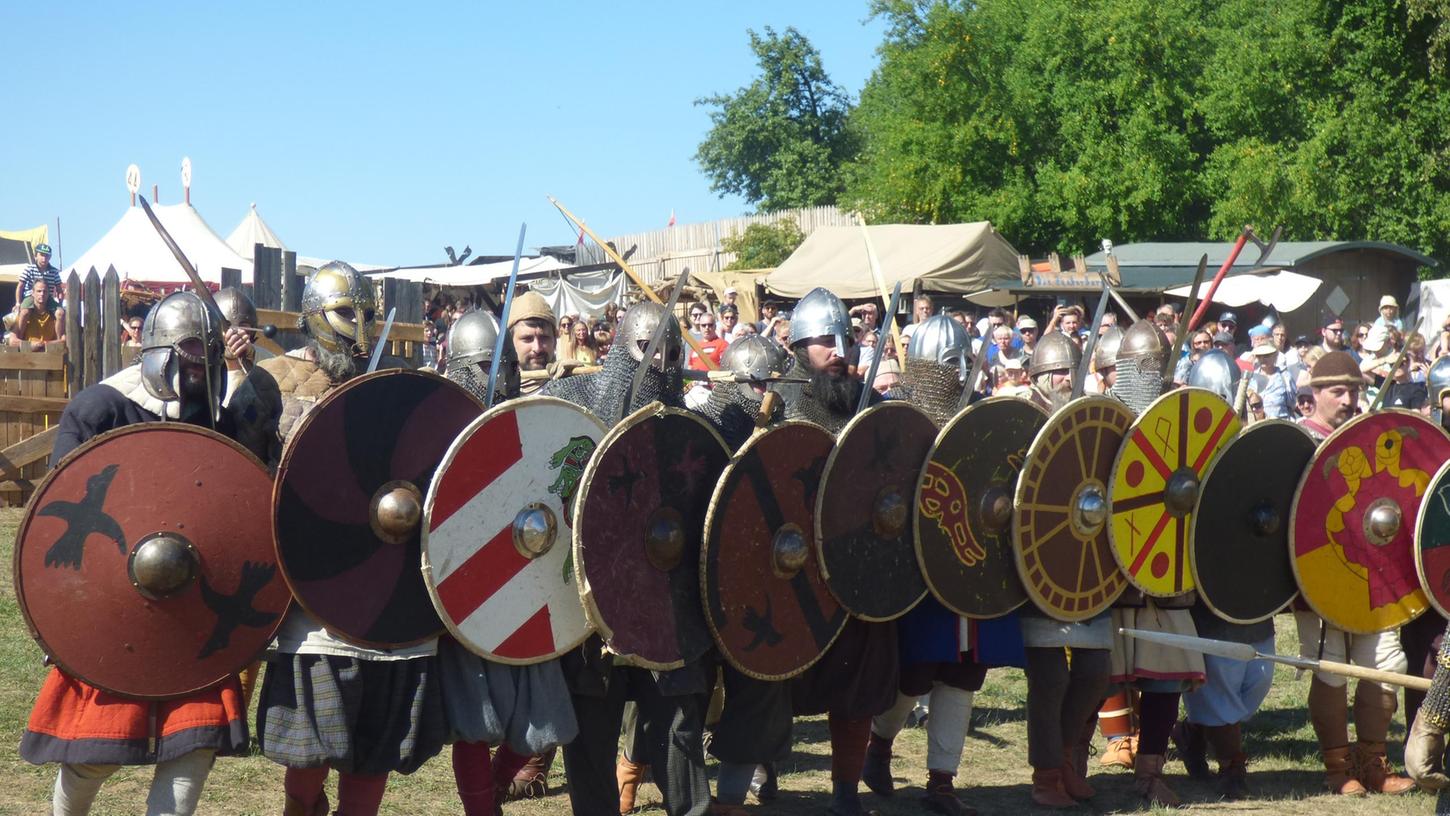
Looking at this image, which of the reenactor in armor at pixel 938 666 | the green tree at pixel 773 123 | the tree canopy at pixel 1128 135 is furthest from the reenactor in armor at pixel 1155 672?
the green tree at pixel 773 123

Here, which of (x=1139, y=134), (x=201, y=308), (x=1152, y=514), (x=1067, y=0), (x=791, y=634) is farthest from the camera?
(x=1067, y=0)

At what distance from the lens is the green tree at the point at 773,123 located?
39906 millimetres

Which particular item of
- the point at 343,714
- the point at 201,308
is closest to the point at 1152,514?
the point at 343,714

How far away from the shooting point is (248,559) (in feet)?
11.3

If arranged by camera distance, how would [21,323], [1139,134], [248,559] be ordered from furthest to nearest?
1. [1139,134]
2. [21,323]
3. [248,559]

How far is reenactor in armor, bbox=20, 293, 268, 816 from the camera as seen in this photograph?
11.1 feet

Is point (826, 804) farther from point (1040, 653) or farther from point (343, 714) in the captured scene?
point (343, 714)

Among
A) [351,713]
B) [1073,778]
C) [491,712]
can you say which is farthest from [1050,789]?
[351,713]

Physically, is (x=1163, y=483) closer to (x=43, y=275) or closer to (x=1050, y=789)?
(x=1050, y=789)

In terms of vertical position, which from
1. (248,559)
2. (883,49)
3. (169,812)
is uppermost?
(883,49)

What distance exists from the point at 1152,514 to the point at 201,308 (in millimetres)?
2981

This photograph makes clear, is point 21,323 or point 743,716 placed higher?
point 21,323

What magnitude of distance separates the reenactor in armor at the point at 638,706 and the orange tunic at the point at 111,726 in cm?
103

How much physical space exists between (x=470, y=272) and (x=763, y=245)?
6454 mm
